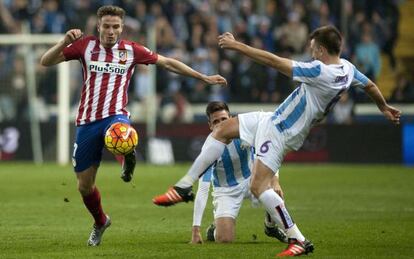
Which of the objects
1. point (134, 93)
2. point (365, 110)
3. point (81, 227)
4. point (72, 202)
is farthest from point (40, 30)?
point (81, 227)

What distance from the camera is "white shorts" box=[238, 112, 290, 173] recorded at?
9.88 metres

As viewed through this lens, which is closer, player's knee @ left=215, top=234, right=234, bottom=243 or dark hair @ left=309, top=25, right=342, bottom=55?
dark hair @ left=309, top=25, right=342, bottom=55

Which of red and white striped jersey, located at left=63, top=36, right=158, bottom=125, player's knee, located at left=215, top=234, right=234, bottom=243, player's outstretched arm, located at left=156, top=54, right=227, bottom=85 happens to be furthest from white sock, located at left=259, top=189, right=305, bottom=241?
red and white striped jersey, located at left=63, top=36, right=158, bottom=125

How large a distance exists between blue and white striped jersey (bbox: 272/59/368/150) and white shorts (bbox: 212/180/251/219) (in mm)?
1948

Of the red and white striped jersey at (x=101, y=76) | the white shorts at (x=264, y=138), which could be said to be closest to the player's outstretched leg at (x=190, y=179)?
the white shorts at (x=264, y=138)

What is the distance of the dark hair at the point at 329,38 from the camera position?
959 cm

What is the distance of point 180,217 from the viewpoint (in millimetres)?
14617

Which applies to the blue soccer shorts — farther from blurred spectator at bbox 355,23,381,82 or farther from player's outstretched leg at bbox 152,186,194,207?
blurred spectator at bbox 355,23,381,82

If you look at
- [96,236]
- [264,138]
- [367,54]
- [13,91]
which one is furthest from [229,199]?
[13,91]

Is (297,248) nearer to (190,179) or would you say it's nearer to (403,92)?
(190,179)

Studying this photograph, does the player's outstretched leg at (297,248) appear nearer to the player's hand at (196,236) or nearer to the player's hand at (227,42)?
the player's hand at (196,236)

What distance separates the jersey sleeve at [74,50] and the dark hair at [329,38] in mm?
2541

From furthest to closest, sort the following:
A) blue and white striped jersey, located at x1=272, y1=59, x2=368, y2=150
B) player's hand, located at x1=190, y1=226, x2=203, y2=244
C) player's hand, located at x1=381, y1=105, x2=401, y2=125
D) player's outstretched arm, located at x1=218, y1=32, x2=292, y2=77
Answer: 1. player's hand, located at x1=190, y1=226, x2=203, y2=244
2. player's hand, located at x1=381, y1=105, x2=401, y2=125
3. blue and white striped jersey, located at x1=272, y1=59, x2=368, y2=150
4. player's outstretched arm, located at x1=218, y1=32, x2=292, y2=77

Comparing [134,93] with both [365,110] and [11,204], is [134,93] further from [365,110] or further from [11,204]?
[11,204]
